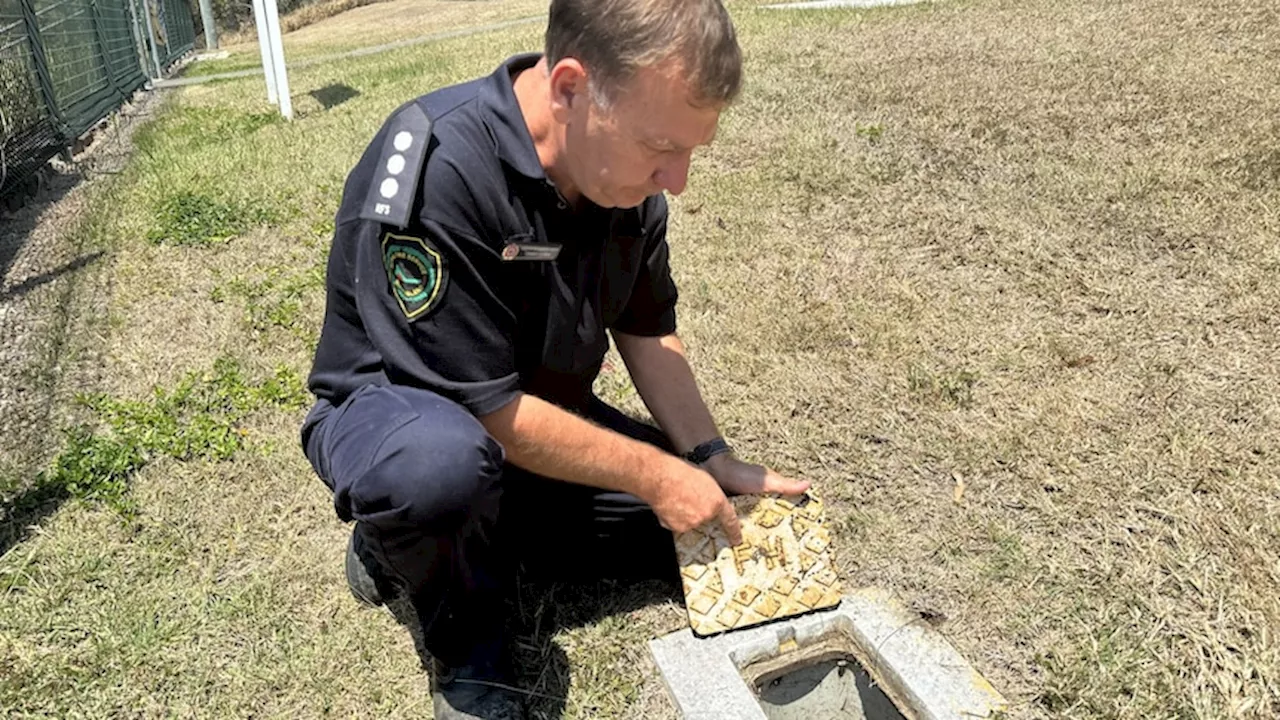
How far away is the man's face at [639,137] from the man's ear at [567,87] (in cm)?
1

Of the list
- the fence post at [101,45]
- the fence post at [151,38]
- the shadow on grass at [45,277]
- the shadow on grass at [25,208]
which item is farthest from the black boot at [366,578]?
the fence post at [151,38]

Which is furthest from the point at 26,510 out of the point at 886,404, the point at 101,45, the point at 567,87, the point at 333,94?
the point at 101,45

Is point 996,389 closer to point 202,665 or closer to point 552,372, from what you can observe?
point 552,372

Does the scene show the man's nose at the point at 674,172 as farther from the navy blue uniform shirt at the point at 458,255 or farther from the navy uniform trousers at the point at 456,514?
the navy uniform trousers at the point at 456,514

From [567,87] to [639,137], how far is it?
0.51 feet

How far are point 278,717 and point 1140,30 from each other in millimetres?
6932

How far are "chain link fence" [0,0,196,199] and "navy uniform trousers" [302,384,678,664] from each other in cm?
481

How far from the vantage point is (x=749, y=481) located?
89.2 inches

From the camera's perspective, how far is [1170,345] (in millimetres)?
3178

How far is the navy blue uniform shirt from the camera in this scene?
1671mm

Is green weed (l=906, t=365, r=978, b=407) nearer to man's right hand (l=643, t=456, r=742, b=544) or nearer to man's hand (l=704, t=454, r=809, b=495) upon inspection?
man's hand (l=704, t=454, r=809, b=495)

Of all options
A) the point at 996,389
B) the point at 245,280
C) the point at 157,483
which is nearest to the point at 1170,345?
the point at 996,389

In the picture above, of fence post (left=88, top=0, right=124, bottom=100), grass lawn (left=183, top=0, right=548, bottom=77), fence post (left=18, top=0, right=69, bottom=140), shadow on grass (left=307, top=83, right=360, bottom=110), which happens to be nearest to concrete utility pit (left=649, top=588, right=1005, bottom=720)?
fence post (left=18, top=0, right=69, bottom=140)

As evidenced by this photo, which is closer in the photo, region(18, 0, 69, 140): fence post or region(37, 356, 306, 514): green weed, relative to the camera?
region(37, 356, 306, 514): green weed
